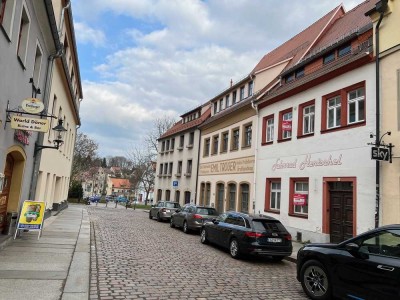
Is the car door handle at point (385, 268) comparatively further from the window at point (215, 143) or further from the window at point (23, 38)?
the window at point (215, 143)

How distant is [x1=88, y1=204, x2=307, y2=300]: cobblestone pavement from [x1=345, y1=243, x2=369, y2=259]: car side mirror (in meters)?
1.59

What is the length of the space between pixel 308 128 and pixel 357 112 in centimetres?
304

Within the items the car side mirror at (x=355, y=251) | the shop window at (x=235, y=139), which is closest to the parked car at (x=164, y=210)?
the shop window at (x=235, y=139)

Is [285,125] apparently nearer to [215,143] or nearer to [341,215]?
[341,215]

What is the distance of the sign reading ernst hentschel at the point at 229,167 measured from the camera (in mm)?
21834

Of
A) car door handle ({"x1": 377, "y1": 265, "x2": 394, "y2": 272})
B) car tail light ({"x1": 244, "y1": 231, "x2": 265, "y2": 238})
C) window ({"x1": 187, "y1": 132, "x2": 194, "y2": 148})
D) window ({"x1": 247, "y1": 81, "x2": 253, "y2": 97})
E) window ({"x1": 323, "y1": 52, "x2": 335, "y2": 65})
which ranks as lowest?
car tail light ({"x1": 244, "y1": 231, "x2": 265, "y2": 238})

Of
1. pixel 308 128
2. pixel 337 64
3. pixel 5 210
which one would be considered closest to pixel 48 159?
pixel 5 210

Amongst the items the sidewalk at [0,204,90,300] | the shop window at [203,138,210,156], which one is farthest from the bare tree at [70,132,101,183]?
the sidewalk at [0,204,90,300]

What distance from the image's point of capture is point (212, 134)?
2872 centimetres

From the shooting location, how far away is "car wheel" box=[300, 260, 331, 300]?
6941 millimetres

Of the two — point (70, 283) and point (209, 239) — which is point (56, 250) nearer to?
point (70, 283)

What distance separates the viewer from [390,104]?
12219 millimetres

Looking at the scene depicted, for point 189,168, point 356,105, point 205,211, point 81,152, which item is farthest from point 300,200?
point 81,152

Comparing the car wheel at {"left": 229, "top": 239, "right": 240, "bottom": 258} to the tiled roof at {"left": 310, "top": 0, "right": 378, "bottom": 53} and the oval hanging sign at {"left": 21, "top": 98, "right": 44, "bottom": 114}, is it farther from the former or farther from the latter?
the tiled roof at {"left": 310, "top": 0, "right": 378, "bottom": 53}
